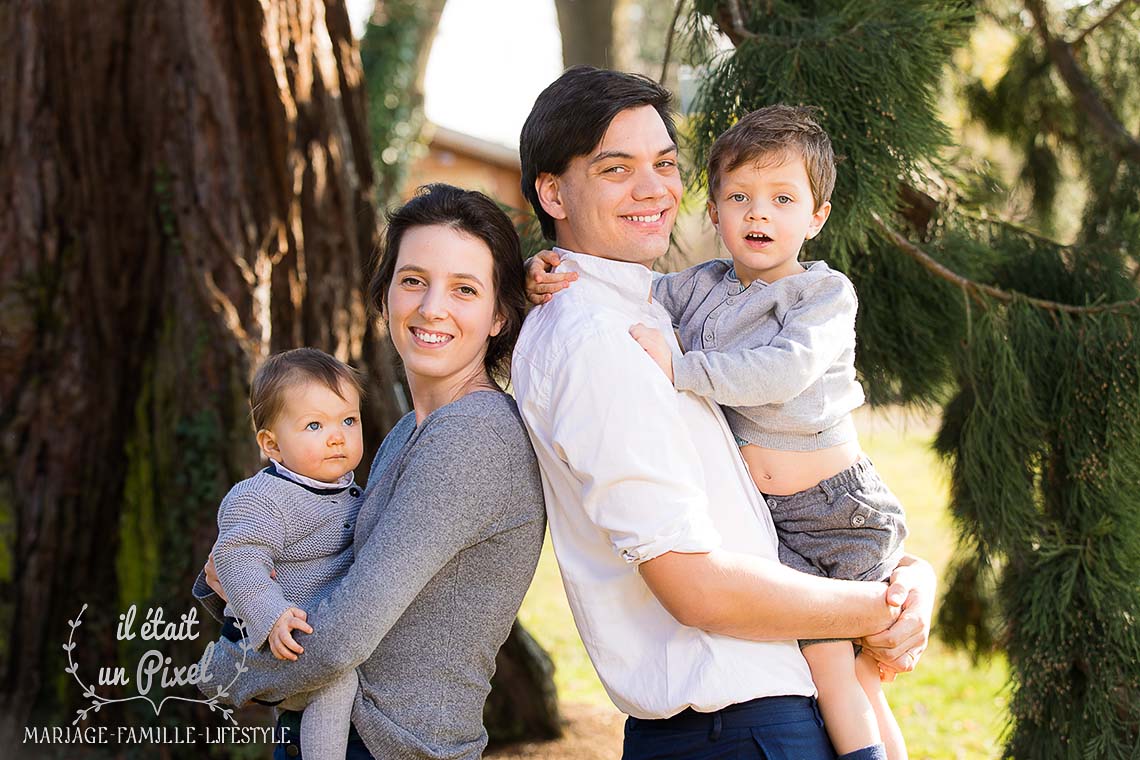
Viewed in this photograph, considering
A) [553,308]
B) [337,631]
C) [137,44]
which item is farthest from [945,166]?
[137,44]

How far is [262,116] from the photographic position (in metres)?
3.42

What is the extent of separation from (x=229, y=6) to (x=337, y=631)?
2.26m

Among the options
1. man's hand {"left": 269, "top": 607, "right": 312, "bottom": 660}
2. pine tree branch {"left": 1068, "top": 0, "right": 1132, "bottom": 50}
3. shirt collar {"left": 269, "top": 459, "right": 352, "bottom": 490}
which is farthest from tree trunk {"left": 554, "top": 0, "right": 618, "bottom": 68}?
man's hand {"left": 269, "top": 607, "right": 312, "bottom": 660}

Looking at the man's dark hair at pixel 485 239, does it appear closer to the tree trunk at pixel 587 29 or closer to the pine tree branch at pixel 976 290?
the pine tree branch at pixel 976 290

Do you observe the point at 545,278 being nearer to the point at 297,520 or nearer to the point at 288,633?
the point at 297,520

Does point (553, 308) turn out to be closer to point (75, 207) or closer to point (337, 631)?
point (337, 631)

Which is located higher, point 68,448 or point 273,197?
point 273,197

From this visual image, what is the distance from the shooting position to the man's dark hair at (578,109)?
1966 mm

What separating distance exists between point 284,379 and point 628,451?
2.47 feet

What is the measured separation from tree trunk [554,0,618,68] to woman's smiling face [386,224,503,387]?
5.22 metres

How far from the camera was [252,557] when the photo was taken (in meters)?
1.91

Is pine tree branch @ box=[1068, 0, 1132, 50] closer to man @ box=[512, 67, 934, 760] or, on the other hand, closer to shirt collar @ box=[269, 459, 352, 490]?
man @ box=[512, 67, 934, 760]

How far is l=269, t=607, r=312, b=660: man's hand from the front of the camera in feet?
5.81
